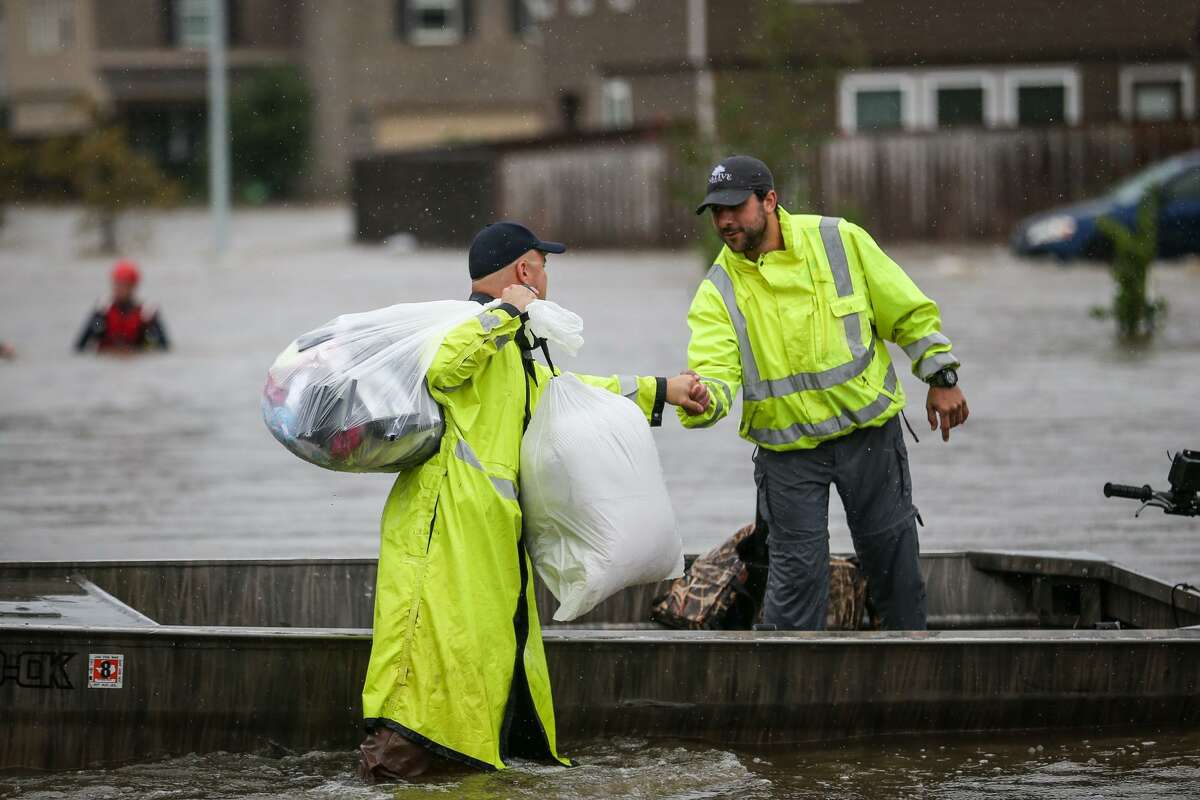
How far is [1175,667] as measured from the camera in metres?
6.78

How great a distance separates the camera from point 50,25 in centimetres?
5925

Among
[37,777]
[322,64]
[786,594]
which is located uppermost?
[322,64]

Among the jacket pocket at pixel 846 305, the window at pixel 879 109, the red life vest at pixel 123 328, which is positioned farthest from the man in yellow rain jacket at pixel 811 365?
the window at pixel 879 109

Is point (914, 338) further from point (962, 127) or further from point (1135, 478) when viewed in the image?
point (962, 127)

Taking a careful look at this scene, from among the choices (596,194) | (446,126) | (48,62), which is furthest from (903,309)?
(48,62)

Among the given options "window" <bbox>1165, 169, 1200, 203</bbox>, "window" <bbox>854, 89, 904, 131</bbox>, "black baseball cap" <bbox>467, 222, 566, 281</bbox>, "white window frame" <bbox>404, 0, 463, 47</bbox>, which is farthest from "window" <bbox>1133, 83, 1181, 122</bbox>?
"black baseball cap" <bbox>467, 222, 566, 281</bbox>

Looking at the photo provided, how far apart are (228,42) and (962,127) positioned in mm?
31126

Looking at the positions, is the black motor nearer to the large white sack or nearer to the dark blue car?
the large white sack

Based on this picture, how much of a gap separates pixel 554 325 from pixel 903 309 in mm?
1411

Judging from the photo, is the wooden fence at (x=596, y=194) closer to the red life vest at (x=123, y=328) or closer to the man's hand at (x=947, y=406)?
the red life vest at (x=123, y=328)

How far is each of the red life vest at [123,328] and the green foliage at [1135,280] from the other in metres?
9.32

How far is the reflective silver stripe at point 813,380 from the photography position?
682 cm

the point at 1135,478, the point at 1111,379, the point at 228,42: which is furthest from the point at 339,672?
the point at 228,42

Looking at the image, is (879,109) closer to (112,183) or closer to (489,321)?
(112,183)
